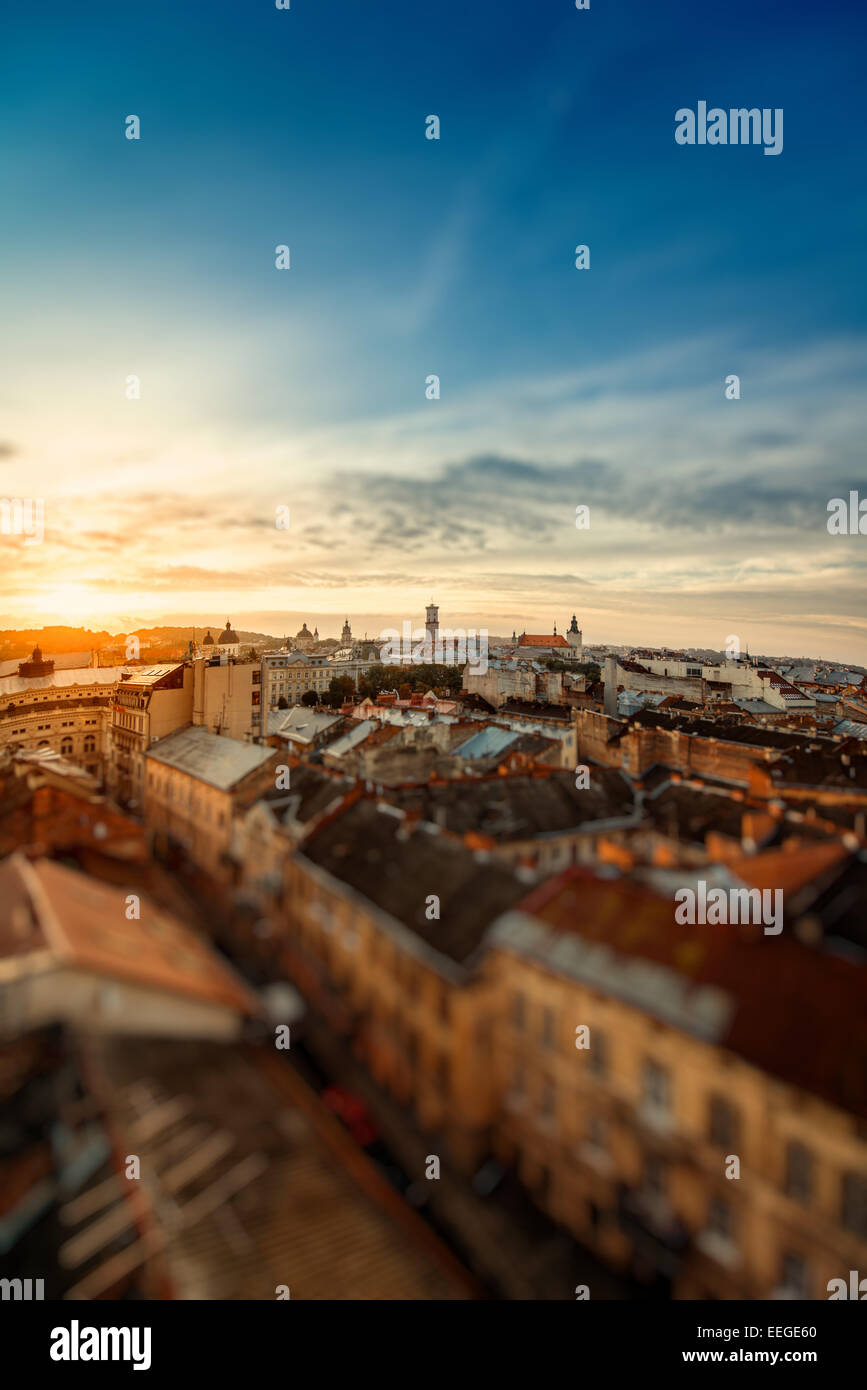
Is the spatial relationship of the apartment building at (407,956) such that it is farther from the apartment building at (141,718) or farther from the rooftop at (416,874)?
the apartment building at (141,718)

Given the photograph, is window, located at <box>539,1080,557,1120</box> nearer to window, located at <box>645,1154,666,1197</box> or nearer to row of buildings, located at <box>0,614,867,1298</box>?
row of buildings, located at <box>0,614,867,1298</box>

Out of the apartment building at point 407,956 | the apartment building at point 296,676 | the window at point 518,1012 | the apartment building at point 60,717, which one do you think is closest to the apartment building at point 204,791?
the apartment building at point 407,956

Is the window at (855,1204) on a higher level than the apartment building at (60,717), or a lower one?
lower

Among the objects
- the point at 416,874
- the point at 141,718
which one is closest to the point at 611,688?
the point at 141,718

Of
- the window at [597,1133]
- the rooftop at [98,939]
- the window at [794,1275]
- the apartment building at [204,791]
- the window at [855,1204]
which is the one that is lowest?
the window at [794,1275]

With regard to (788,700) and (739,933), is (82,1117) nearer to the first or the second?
(739,933)

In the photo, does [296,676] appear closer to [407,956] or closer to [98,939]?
[407,956]
